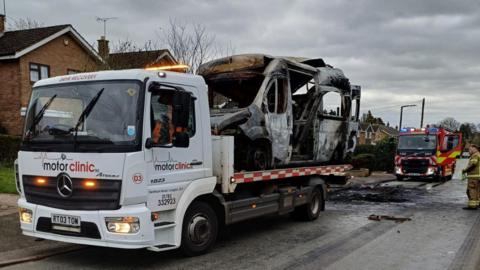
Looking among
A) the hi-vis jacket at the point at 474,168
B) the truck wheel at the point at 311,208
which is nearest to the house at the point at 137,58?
the truck wheel at the point at 311,208

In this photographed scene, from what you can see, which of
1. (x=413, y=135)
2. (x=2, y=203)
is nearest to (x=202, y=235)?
(x=2, y=203)

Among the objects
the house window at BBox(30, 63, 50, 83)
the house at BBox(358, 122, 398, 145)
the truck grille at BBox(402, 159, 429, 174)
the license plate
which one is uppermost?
the house window at BBox(30, 63, 50, 83)

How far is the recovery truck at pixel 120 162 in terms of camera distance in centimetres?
542

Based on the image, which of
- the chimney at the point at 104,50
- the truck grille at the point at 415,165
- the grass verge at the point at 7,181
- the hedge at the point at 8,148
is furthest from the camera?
the truck grille at the point at 415,165

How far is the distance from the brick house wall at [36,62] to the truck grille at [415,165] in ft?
49.8

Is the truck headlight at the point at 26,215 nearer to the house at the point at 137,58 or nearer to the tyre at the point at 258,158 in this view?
the tyre at the point at 258,158

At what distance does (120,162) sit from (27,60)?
20088 mm

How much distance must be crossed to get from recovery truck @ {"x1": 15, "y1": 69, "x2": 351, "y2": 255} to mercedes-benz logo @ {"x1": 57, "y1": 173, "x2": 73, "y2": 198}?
12 mm

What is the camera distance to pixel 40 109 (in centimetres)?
608

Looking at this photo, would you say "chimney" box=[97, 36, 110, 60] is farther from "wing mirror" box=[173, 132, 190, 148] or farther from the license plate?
the license plate

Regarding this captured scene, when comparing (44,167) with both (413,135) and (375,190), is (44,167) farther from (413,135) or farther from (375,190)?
(413,135)

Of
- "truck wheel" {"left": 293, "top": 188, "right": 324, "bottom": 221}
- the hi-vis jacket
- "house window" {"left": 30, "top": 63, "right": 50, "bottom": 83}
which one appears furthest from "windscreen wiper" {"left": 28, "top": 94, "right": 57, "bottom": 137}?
"house window" {"left": 30, "top": 63, "right": 50, "bottom": 83}

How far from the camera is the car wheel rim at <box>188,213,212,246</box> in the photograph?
6.33 meters

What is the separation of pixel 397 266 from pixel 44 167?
186 inches
